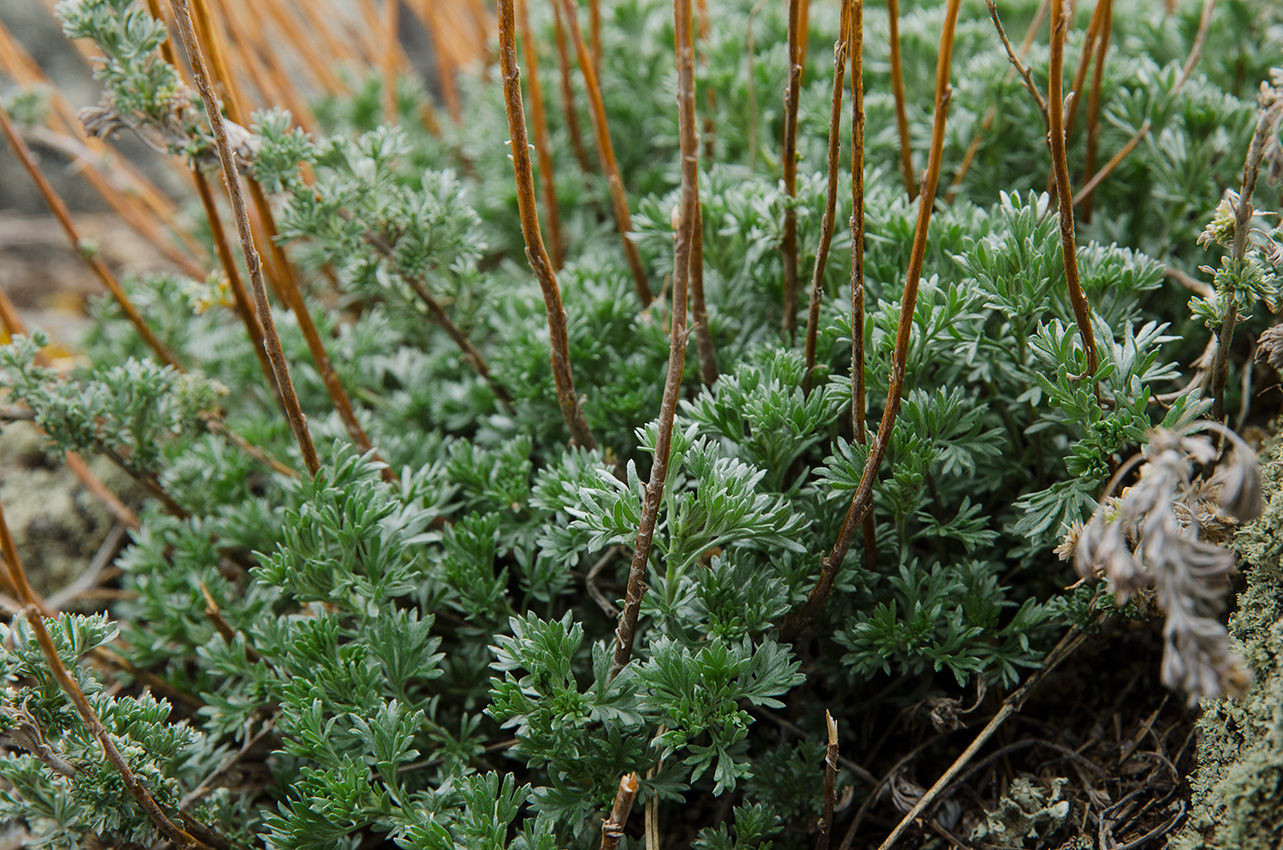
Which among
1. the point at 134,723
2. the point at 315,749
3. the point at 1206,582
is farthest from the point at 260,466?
the point at 1206,582

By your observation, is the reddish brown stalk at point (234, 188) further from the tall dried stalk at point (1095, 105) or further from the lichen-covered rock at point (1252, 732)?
the tall dried stalk at point (1095, 105)

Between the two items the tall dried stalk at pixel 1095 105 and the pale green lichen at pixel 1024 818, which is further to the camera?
the tall dried stalk at pixel 1095 105

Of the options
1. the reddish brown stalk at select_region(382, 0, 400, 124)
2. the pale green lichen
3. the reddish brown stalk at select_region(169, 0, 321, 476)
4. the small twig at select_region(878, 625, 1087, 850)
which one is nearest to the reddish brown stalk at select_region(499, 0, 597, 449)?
the reddish brown stalk at select_region(169, 0, 321, 476)

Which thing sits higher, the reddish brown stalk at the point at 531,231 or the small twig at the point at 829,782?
the reddish brown stalk at the point at 531,231

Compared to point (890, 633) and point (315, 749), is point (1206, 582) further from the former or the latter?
point (315, 749)

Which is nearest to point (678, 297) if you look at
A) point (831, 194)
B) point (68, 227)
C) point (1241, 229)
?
point (831, 194)

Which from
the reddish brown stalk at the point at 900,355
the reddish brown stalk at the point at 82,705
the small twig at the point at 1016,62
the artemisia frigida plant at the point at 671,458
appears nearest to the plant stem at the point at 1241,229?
the artemisia frigida plant at the point at 671,458

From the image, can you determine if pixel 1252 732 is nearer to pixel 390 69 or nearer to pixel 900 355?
pixel 900 355
